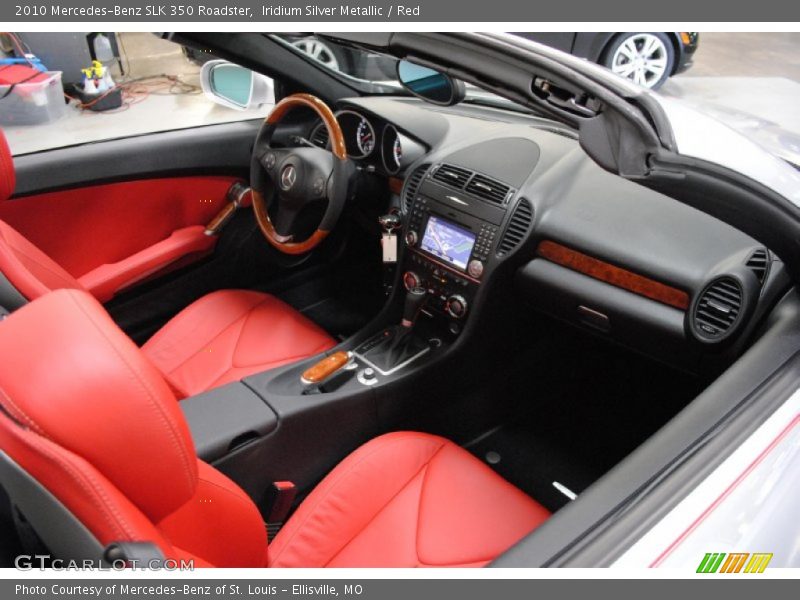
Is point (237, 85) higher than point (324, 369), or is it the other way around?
point (237, 85)

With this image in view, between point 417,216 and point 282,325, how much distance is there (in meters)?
0.53

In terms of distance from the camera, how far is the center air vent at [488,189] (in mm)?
1691

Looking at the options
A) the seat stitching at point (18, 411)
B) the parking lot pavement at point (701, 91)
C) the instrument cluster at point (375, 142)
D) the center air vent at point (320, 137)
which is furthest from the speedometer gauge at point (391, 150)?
the parking lot pavement at point (701, 91)

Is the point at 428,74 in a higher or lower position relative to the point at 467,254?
higher

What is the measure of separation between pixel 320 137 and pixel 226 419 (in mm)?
1105

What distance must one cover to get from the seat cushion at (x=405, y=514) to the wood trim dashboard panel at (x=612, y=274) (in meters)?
0.55

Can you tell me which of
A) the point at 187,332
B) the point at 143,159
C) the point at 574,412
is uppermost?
the point at 143,159

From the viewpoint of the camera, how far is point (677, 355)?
58.7 inches

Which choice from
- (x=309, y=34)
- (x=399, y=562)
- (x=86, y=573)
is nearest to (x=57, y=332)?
(x=86, y=573)

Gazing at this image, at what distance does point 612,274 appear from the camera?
1563 millimetres

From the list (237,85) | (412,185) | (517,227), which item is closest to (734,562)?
(517,227)

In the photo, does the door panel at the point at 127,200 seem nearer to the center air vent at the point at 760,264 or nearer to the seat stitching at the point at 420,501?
the seat stitching at the point at 420,501

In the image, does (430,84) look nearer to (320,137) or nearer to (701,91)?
(320,137)

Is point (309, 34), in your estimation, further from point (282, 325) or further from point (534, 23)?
point (282, 325)
